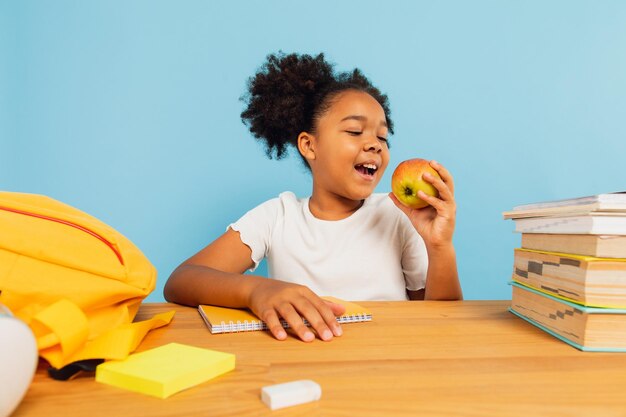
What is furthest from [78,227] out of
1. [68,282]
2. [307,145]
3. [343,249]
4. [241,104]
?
[241,104]

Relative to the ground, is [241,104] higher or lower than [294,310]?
higher

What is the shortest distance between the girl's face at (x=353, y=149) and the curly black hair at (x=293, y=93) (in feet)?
0.29

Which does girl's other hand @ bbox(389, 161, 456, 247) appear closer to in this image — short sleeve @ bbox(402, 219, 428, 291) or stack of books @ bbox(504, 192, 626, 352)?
short sleeve @ bbox(402, 219, 428, 291)

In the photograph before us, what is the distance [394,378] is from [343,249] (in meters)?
0.88

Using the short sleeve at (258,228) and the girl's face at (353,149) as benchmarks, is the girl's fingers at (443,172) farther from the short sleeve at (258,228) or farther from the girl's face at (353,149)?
the short sleeve at (258,228)

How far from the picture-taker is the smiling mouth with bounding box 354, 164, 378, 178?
137cm

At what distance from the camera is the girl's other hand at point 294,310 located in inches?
26.2

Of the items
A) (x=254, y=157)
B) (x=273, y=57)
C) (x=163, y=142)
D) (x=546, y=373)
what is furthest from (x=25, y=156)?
(x=546, y=373)

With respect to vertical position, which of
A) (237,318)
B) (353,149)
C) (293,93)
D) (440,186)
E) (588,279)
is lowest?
(237,318)

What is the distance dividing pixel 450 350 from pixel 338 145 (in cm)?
86

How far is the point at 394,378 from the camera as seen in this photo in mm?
499

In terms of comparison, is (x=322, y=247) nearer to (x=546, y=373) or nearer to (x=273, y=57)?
(x=273, y=57)

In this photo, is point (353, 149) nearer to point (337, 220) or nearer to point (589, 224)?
point (337, 220)

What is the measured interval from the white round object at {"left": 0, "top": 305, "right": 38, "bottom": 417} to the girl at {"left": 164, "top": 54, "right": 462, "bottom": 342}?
33.4 inches
